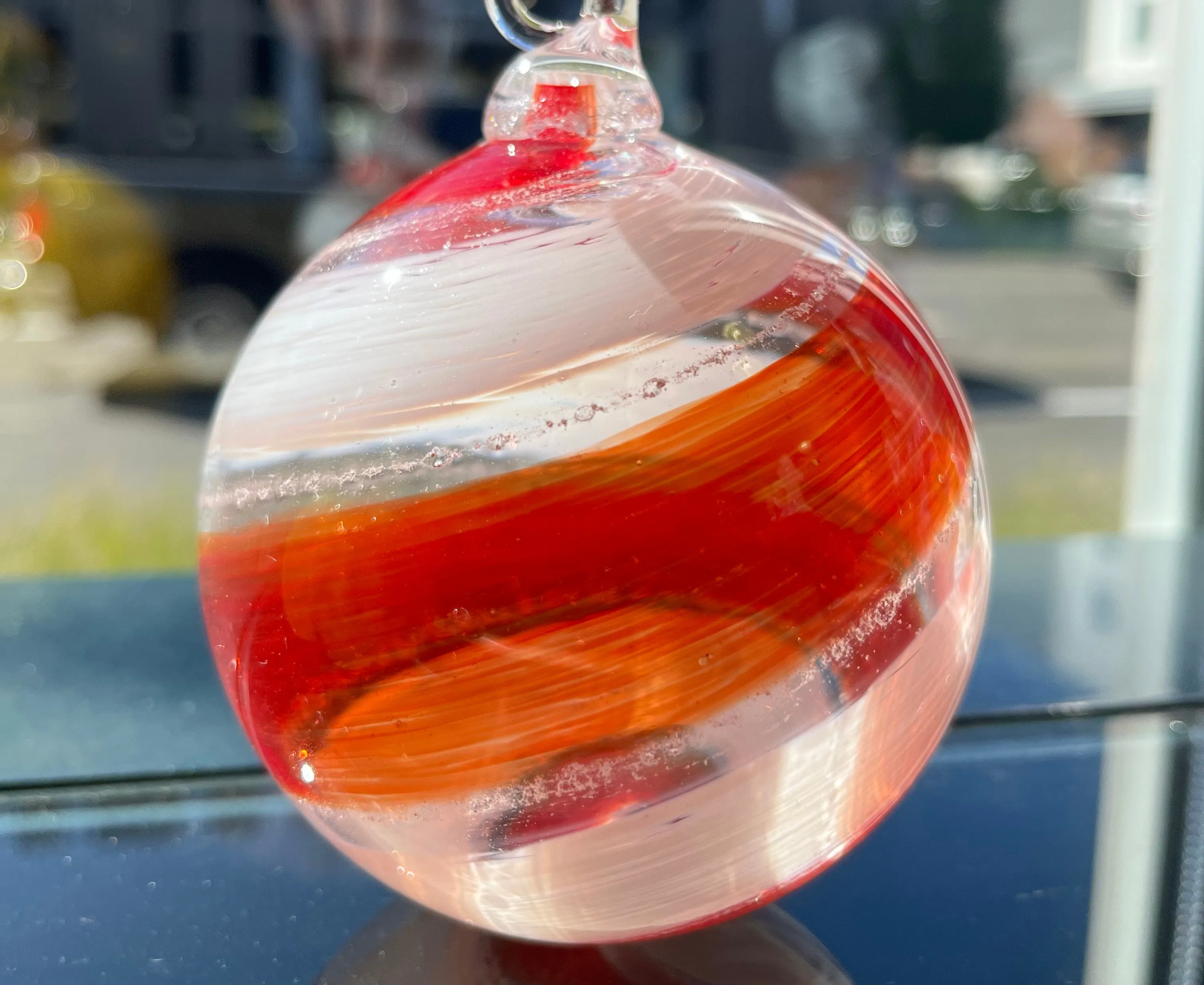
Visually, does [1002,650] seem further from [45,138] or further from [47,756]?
[45,138]

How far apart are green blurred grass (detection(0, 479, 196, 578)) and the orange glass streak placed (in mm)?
1862

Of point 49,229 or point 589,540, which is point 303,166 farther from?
point 589,540

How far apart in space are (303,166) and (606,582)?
2.39 meters

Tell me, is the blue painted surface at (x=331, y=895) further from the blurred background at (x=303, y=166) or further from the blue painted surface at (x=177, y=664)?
the blurred background at (x=303, y=166)

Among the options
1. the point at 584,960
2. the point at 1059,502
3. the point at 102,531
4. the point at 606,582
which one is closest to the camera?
the point at 606,582

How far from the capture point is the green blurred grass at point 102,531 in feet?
7.50

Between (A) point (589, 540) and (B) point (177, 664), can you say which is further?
(B) point (177, 664)

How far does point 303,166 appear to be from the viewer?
260 centimetres

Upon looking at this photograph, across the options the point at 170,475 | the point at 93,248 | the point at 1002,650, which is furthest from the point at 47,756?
the point at 93,248

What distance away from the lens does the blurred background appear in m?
2.41

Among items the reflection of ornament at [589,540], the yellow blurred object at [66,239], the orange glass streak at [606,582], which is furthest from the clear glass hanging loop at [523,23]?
the yellow blurred object at [66,239]

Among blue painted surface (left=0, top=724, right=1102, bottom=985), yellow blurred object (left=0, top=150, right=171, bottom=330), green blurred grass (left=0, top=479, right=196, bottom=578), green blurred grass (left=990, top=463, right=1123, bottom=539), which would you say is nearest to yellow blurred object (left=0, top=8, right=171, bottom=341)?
yellow blurred object (left=0, top=150, right=171, bottom=330)

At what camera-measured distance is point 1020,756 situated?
0.79 meters

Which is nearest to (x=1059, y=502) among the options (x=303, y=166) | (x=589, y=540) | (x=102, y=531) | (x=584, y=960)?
(x=303, y=166)
